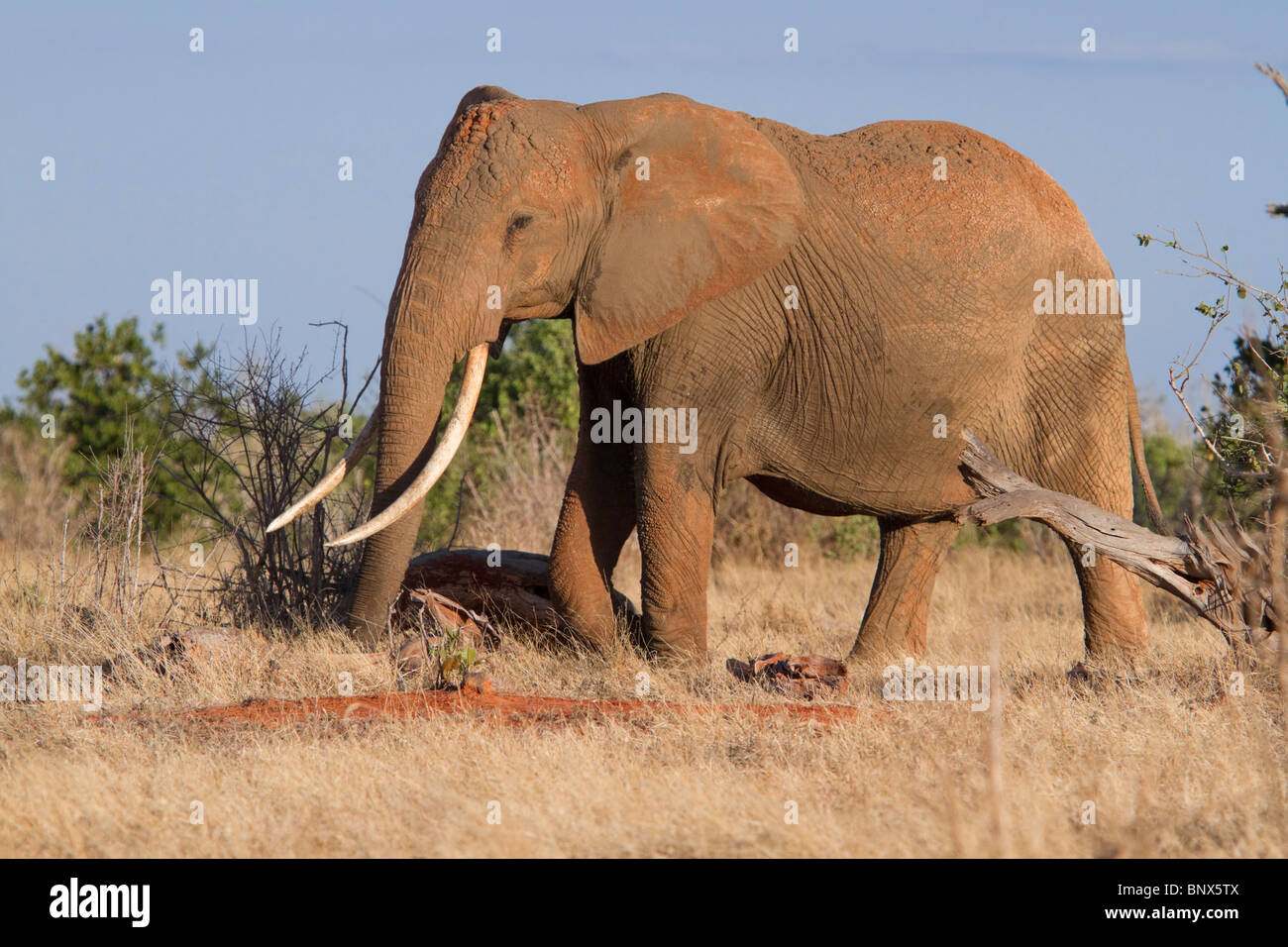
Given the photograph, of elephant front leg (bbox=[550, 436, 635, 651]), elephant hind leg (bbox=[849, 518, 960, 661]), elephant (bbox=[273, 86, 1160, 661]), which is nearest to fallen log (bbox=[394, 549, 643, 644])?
elephant front leg (bbox=[550, 436, 635, 651])

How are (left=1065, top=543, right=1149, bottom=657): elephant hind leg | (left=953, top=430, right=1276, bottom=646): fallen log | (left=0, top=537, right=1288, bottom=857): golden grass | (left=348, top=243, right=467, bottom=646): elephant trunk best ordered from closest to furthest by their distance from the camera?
(left=0, top=537, right=1288, bottom=857): golden grass < (left=953, top=430, right=1276, bottom=646): fallen log < (left=348, top=243, right=467, bottom=646): elephant trunk < (left=1065, top=543, right=1149, bottom=657): elephant hind leg

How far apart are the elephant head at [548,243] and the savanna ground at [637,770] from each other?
118 centimetres

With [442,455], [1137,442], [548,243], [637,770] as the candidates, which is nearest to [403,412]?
[442,455]

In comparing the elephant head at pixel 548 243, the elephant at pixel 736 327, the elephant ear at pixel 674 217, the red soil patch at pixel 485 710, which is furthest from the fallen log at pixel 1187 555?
the elephant head at pixel 548 243

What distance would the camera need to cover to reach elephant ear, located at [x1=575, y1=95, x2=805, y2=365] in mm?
8422

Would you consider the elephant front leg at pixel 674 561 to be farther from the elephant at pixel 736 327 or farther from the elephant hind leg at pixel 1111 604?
the elephant hind leg at pixel 1111 604

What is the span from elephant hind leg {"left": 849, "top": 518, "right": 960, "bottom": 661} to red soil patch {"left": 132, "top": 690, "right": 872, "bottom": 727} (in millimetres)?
2303

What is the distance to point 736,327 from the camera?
28.9ft

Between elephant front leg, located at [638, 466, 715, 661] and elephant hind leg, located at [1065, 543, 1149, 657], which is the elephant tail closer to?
elephant hind leg, located at [1065, 543, 1149, 657]

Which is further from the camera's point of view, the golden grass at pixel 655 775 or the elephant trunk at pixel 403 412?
the elephant trunk at pixel 403 412

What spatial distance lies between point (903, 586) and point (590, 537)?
2056mm

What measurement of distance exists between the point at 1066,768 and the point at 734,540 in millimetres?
9839

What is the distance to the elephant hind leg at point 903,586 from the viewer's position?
9797 millimetres

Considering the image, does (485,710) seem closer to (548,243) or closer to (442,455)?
(442,455)
